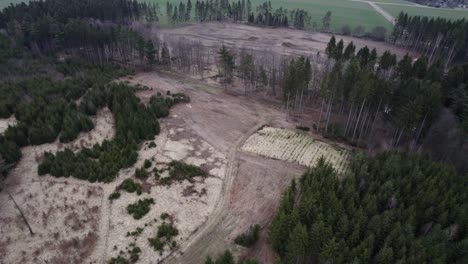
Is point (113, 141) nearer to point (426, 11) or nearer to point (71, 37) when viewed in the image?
point (71, 37)

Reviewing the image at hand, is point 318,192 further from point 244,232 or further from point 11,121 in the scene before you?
point 11,121

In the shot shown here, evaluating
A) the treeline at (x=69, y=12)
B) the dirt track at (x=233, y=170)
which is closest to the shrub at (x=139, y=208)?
the dirt track at (x=233, y=170)

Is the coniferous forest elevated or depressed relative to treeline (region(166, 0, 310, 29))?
depressed

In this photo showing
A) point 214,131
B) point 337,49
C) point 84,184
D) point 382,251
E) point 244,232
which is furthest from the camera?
point 337,49

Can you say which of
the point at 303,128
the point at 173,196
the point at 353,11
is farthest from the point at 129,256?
the point at 353,11

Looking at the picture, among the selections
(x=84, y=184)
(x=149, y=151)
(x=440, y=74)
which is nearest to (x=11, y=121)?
(x=84, y=184)

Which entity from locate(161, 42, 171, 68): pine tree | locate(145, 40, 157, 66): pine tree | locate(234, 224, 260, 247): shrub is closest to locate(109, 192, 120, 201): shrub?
locate(234, 224, 260, 247): shrub

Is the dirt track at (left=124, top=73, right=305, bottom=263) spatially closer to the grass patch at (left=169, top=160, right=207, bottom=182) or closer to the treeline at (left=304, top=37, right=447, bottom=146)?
the grass patch at (left=169, top=160, right=207, bottom=182)
